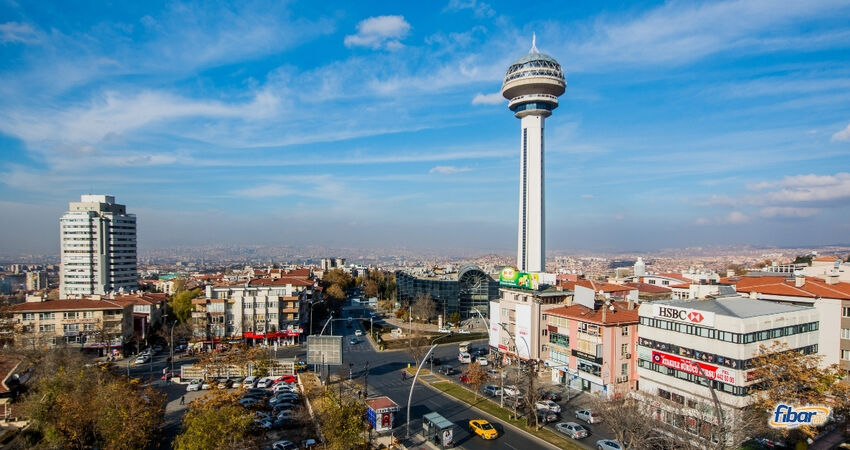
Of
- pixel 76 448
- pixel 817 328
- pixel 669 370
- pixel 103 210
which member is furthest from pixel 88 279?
pixel 817 328

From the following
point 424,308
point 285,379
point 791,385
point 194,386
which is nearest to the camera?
point 791,385

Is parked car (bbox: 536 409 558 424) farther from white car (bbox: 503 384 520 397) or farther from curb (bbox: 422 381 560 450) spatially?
white car (bbox: 503 384 520 397)

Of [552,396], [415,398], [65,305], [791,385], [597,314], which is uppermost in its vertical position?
[597,314]

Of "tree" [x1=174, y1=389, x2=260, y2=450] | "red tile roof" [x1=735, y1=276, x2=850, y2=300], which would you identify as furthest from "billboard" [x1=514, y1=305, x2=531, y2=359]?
"tree" [x1=174, y1=389, x2=260, y2=450]

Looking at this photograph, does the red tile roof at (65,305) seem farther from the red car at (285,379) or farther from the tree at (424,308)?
the tree at (424,308)

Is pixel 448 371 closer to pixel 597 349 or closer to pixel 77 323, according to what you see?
pixel 597 349

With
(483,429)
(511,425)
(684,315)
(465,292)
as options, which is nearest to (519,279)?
(684,315)
